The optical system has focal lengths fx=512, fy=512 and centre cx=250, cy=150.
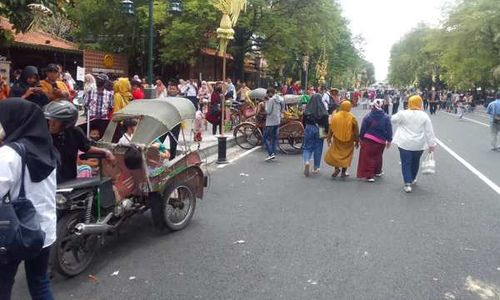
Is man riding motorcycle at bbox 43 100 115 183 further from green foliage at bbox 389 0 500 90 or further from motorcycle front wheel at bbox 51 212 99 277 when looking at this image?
green foliage at bbox 389 0 500 90

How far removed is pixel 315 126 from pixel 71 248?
6665mm

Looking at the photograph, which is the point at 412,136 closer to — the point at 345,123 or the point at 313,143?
the point at 345,123

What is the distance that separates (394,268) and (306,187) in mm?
4023

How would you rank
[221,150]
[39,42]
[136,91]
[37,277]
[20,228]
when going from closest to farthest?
1. [20,228]
2. [37,277]
3. [221,150]
4. [136,91]
5. [39,42]

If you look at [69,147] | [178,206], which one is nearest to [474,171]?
[178,206]

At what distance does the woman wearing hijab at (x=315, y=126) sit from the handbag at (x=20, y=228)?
25.7ft

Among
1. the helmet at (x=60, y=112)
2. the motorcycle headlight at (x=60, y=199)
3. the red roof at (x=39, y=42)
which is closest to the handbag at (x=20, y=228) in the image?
the helmet at (x=60, y=112)

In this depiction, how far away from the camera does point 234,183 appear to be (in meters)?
9.22

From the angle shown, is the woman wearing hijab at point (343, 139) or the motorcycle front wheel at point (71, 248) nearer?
the motorcycle front wheel at point (71, 248)

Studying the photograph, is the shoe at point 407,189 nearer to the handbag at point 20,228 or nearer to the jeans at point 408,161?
the jeans at point 408,161

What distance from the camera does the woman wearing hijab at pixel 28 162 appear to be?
9.05 feet

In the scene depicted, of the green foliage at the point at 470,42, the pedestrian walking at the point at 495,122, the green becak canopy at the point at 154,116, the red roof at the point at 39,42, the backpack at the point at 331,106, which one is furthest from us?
the green foliage at the point at 470,42

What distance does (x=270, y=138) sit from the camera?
40.2 ft

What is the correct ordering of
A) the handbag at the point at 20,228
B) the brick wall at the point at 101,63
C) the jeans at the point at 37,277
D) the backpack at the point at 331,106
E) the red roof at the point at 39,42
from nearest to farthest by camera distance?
1. the handbag at the point at 20,228
2. the jeans at the point at 37,277
3. the backpack at the point at 331,106
4. the red roof at the point at 39,42
5. the brick wall at the point at 101,63
